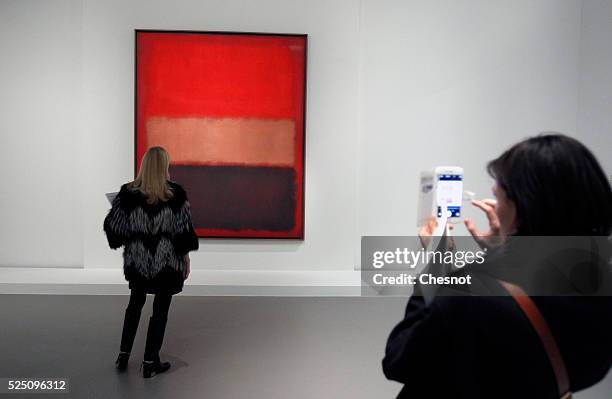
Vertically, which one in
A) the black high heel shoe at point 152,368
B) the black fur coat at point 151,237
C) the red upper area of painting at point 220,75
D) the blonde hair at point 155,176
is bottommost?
the black high heel shoe at point 152,368

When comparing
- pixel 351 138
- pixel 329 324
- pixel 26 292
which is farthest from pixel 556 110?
pixel 26 292

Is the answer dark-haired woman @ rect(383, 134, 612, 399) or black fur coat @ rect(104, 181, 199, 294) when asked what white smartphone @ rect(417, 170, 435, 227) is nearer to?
dark-haired woman @ rect(383, 134, 612, 399)

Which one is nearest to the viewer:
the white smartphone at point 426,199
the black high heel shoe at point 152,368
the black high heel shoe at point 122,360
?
the white smartphone at point 426,199

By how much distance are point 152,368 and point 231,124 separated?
12.8 feet

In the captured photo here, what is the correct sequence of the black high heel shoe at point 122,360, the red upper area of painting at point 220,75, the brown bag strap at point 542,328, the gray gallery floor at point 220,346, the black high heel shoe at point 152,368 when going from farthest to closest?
1. the red upper area of painting at point 220,75
2. the black high heel shoe at point 122,360
3. the black high heel shoe at point 152,368
4. the gray gallery floor at point 220,346
5. the brown bag strap at point 542,328

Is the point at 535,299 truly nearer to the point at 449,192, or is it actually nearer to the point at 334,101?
the point at 449,192

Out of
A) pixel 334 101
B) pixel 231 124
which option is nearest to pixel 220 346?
pixel 231 124

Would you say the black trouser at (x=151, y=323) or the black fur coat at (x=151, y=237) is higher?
the black fur coat at (x=151, y=237)

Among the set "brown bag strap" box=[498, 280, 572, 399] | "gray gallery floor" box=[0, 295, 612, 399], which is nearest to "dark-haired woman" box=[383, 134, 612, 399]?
"brown bag strap" box=[498, 280, 572, 399]

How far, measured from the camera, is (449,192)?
5.48ft

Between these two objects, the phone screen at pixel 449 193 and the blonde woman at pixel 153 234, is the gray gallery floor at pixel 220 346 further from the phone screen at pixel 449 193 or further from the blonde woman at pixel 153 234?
the phone screen at pixel 449 193

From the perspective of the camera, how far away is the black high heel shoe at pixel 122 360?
3693 mm

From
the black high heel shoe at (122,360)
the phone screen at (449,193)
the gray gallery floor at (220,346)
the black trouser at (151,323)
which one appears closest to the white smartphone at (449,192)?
the phone screen at (449,193)

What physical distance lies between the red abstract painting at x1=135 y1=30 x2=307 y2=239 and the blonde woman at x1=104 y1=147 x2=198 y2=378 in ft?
10.6
